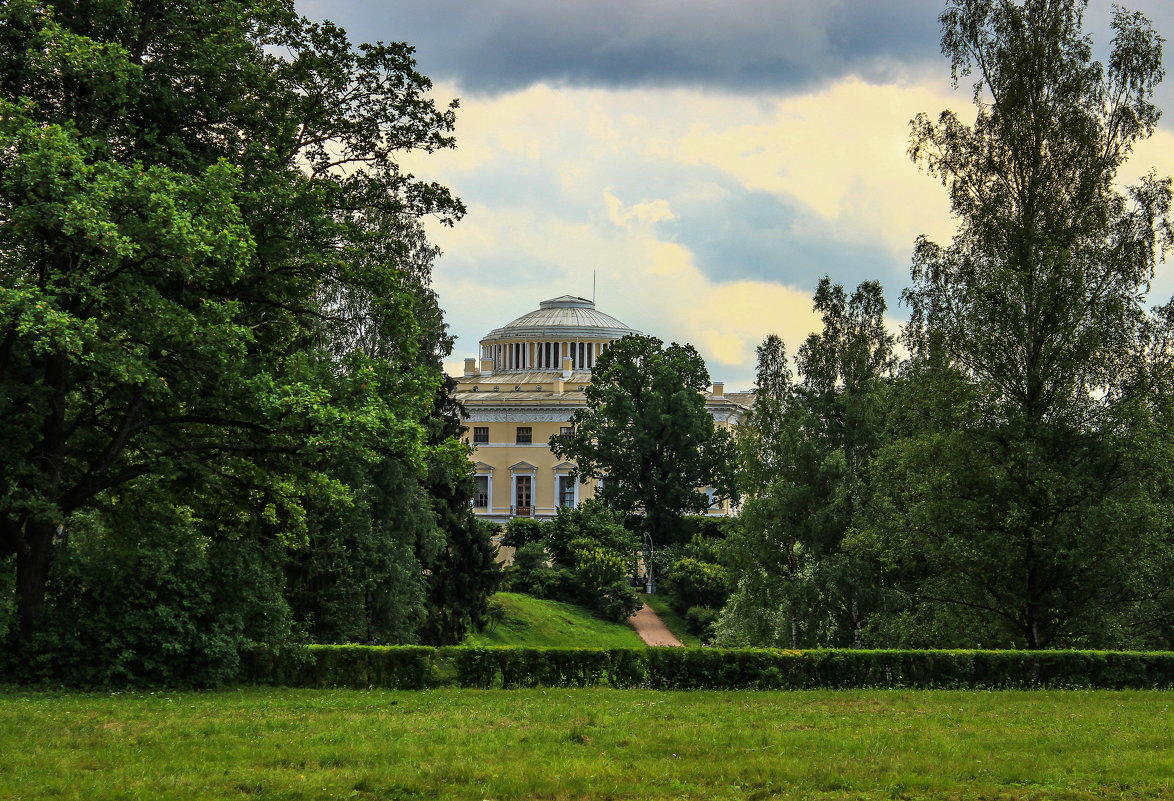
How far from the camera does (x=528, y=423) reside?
2889 inches

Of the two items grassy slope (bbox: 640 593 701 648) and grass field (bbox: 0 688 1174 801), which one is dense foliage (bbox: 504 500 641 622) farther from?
grass field (bbox: 0 688 1174 801)

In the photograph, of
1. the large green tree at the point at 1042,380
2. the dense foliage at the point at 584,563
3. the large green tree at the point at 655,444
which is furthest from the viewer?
the large green tree at the point at 655,444

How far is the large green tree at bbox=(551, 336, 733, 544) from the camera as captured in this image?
184 ft

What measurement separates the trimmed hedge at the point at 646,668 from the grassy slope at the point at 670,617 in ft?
87.5

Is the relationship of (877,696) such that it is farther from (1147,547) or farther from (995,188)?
(995,188)

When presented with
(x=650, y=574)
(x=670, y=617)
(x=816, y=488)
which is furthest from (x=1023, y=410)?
(x=650, y=574)

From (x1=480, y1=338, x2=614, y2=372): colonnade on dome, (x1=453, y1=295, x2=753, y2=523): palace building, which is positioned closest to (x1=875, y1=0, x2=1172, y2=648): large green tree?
(x1=453, y1=295, x2=753, y2=523): palace building

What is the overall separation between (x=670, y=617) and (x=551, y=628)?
8.23 metres

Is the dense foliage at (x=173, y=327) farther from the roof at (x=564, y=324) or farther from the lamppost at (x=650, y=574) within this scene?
the roof at (x=564, y=324)

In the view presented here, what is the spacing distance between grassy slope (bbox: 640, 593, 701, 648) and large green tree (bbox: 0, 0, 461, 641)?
29.1 meters

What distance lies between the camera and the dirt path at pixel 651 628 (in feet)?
151

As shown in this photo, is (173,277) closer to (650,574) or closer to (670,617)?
(670,617)

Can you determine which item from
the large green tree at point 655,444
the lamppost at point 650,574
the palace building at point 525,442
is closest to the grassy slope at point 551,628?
the lamppost at point 650,574

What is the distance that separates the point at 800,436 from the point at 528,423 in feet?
136
